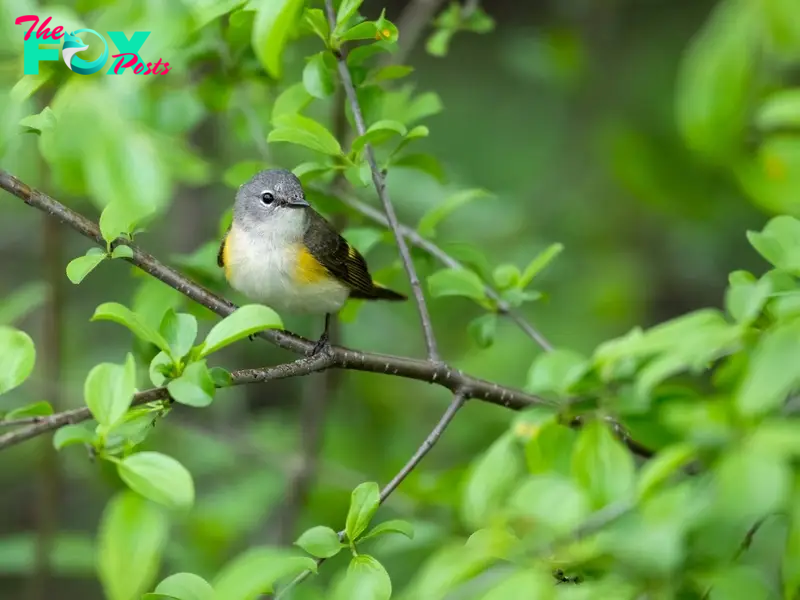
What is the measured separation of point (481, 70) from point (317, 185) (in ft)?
12.5

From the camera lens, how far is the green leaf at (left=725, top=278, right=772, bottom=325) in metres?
1.14

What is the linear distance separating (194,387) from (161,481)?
25cm

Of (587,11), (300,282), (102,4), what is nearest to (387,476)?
(300,282)

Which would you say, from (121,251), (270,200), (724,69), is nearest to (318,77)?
(121,251)

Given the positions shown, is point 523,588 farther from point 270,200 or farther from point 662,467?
point 270,200

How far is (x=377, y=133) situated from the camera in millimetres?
2016

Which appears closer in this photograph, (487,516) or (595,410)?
(487,516)

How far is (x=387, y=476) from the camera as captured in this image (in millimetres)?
4062

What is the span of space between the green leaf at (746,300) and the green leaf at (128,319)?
2.85 feet

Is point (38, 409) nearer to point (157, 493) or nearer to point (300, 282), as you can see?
point (157, 493)

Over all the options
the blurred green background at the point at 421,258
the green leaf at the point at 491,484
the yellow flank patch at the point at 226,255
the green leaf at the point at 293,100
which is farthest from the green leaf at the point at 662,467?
the yellow flank patch at the point at 226,255

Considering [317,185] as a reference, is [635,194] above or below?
above

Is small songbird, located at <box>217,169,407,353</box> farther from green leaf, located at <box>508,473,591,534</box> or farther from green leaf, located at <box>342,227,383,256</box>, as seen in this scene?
green leaf, located at <box>508,473,591,534</box>

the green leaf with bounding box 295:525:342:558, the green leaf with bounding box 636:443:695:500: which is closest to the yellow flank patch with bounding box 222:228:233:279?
the green leaf with bounding box 295:525:342:558
